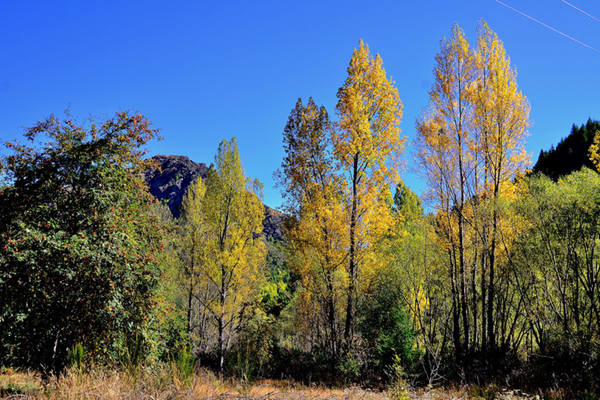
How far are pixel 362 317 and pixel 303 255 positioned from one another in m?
8.31

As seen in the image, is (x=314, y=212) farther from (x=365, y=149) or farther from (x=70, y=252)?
(x=70, y=252)

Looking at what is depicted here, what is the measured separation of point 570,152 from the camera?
150 feet

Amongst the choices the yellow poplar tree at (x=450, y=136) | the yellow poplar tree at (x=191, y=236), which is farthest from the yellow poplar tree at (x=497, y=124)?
the yellow poplar tree at (x=191, y=236)

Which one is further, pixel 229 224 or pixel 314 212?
pixel 229 224

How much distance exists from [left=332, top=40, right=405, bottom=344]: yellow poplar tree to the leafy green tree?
6.02 metres

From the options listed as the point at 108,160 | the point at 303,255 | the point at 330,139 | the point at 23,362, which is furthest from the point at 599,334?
the point at 23,362

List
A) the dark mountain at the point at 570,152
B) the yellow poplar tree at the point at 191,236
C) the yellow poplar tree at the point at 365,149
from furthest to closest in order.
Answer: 1. the dark mountain at the point at 570,152
2. the yellow poplar tree at the point at 191,236
3. the yellow poplar tree at the point at 365,149

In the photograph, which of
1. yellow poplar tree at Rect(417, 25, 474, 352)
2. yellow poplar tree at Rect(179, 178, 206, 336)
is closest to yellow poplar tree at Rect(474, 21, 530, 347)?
yellow poplar tree at Rect(417, 25, 474, 352)

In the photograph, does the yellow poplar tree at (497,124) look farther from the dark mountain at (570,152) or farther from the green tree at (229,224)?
the dark mountain at (570,152)

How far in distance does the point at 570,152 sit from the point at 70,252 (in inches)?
2334

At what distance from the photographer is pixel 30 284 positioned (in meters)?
5.49

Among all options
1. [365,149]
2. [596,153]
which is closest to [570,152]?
[596,153]

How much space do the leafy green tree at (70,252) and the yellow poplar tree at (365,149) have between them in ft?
19.8

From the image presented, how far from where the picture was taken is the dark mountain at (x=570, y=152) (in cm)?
4453
